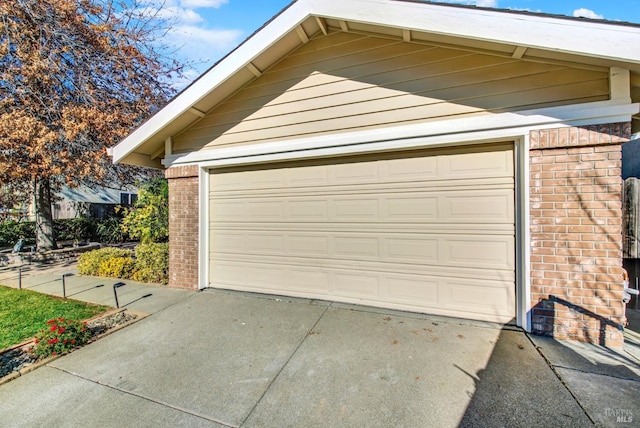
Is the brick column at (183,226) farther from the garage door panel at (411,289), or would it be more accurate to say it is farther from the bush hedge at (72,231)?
the bush hedge at (72,231)

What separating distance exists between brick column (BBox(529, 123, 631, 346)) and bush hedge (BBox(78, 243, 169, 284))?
20.4 feet

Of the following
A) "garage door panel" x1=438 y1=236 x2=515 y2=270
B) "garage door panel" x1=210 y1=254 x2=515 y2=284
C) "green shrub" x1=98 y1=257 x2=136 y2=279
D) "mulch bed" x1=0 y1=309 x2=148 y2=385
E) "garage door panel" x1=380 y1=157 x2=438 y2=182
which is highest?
"garage door panel" x1=380 y1=157 x2=438 y2=182

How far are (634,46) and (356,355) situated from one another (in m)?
3.91

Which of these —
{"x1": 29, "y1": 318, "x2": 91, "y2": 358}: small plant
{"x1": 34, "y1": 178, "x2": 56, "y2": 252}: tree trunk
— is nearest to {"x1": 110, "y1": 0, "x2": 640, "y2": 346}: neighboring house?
{"x1": 29, "y1": 318, "x2": 91, "y2": 358}: small plant

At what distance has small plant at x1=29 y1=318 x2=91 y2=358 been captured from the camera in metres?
2.94

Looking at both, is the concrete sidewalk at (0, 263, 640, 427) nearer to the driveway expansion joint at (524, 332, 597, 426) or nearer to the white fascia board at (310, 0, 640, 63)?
the driveway expansion joint at (524, 332, 597, 426)

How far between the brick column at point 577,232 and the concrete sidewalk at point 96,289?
5196 mm

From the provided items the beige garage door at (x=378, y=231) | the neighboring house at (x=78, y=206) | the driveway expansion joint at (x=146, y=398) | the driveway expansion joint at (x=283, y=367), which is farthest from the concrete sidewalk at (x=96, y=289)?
the neighboring house at (x=78, y=206)

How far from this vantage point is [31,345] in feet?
10.6

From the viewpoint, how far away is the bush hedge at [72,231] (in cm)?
1053

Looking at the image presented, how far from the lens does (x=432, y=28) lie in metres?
3.10

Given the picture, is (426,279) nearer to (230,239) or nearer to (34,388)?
(230,239)

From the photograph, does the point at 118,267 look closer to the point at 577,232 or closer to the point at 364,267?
the point at 364,267

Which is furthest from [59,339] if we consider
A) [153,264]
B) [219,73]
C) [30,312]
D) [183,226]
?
[219,73]
